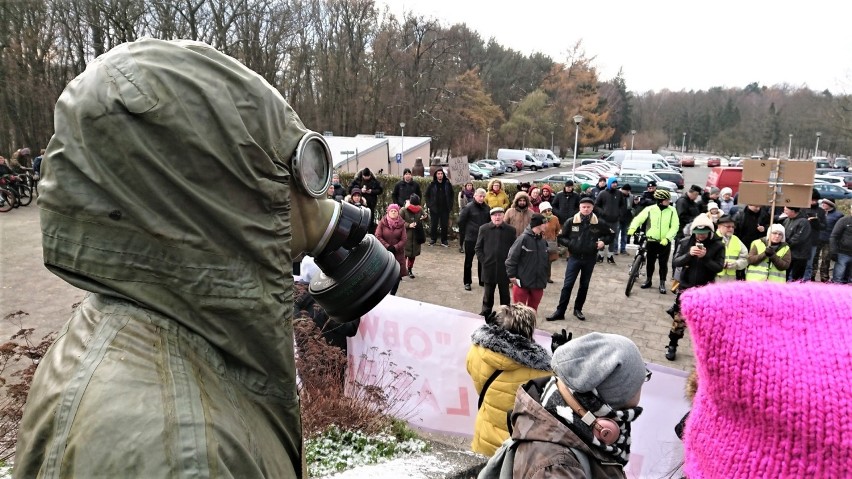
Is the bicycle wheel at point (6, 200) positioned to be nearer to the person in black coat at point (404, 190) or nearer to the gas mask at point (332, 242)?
the person in black coat at point (404, 190)

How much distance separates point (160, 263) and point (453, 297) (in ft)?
29.0

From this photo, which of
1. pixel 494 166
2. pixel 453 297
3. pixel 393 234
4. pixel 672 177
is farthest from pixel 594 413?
pixel 494 166

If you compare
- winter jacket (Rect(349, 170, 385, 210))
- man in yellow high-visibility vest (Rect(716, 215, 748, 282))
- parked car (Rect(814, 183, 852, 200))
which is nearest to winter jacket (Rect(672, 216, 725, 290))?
man in yellow high-visibility vest (Rect(716, 215, 748, 282))

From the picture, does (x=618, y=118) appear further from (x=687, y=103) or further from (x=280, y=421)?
(x=280, y=421)

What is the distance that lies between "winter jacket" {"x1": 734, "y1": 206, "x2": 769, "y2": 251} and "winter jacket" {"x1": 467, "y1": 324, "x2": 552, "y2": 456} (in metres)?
8.36

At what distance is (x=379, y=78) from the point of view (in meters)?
47.3

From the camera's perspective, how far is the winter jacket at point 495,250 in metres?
8.05

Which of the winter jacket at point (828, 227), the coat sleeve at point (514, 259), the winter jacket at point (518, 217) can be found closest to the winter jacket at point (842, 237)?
the winter jacket at point (828, 227)

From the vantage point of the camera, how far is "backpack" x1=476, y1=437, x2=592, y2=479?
197 centimetres

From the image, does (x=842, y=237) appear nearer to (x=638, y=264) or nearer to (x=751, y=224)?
(x=751, y=224)

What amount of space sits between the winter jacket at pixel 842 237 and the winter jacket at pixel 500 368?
849cm

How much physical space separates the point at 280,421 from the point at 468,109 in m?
52.7

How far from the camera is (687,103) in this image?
97312mm

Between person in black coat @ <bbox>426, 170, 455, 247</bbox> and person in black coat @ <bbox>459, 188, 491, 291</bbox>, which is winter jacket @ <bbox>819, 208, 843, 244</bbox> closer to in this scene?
person in black coat @ <bbox>459, 188, 491, 291</bbox>
